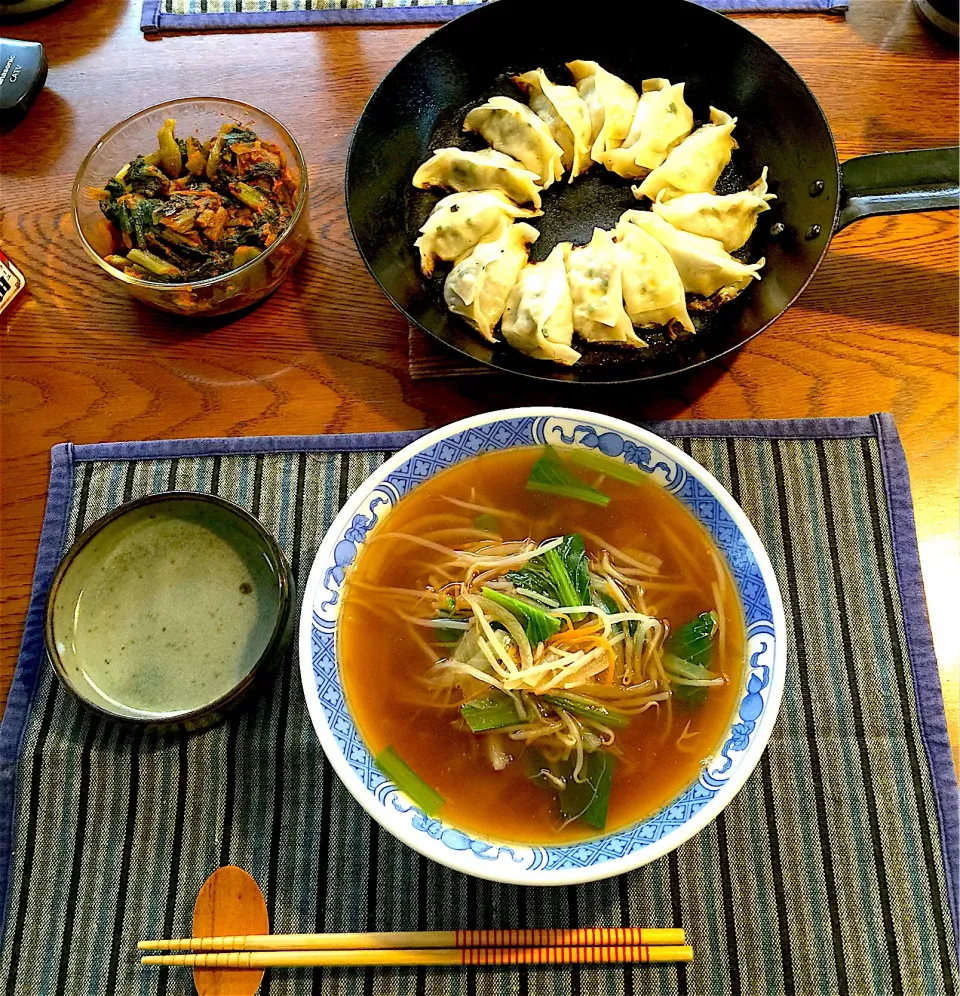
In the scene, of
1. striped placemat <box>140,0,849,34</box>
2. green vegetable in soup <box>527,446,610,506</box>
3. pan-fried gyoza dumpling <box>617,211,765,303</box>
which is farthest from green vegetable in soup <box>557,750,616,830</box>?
striped placemat <box>140,0,849,34</box>

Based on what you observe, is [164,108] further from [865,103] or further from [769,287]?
[865,103]

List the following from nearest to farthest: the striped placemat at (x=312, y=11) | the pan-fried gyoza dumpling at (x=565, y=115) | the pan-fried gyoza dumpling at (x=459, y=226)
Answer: the pan-fried gyoza dumpling at (x=459, y=226), the pan-fried gyoza dumpling at (x=565, y=115), the striped placemat at (x=312, y=11)

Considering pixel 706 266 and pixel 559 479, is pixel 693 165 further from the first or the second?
pixel 559 479

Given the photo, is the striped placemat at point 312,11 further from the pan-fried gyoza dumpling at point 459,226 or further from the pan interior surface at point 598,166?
the pan-fried gyoza dumpling at point 459,226

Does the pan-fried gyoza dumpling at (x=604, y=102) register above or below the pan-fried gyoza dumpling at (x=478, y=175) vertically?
above

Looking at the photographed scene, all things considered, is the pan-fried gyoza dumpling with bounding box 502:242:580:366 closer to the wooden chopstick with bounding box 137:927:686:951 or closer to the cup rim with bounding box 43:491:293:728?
the cup rim with bounding box 43:491:293:728

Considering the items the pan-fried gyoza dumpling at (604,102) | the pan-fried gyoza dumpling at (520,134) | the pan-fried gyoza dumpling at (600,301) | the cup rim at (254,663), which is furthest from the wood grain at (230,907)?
the pan-fried gyoza dumpling at (604,102)

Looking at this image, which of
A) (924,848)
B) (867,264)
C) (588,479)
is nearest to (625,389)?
(588,479)
